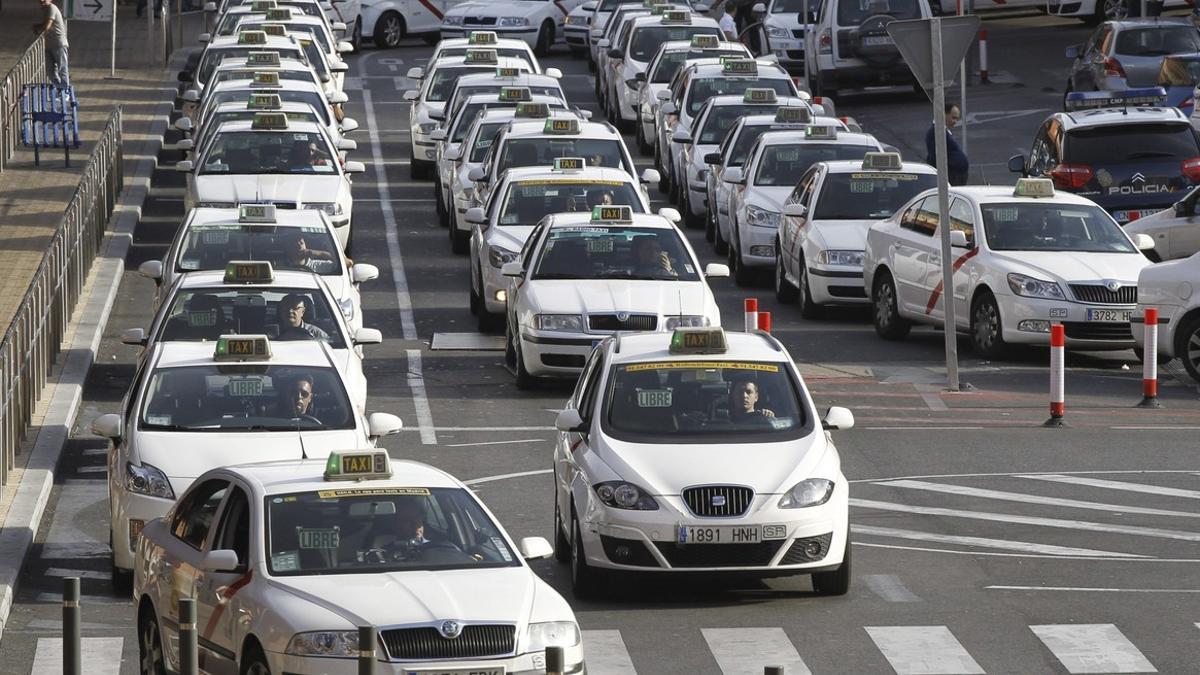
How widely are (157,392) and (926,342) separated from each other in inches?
443

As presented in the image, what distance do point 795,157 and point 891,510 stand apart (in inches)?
504

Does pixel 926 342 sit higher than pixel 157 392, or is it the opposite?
pixel 157 392

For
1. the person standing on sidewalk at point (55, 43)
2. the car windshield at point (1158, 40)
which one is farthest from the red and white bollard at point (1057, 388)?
the person standing on sidewalk at point (55, 43)

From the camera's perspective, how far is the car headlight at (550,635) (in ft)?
34.9

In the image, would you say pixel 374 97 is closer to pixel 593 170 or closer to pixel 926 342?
pixel 593 170

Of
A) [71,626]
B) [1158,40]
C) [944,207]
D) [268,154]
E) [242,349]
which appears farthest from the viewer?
[1158,40]

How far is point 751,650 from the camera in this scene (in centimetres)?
1320

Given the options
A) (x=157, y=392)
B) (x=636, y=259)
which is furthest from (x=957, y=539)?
(x=636, y=259)

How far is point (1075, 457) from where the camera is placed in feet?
62.1

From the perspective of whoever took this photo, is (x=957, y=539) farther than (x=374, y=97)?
No

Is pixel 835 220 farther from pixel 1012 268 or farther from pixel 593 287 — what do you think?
pixel 593 287

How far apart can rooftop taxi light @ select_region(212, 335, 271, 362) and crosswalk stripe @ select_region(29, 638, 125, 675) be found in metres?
2.74

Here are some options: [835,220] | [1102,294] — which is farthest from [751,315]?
[835,220]

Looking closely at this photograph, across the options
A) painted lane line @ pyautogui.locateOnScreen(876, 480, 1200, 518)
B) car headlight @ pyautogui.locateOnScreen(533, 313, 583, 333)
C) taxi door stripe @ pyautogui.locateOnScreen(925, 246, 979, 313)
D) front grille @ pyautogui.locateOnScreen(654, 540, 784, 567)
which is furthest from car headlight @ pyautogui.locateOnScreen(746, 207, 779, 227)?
front grille @ pyautogui.locateOnScreen(654, 540, 784, 567)
